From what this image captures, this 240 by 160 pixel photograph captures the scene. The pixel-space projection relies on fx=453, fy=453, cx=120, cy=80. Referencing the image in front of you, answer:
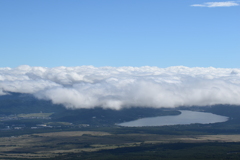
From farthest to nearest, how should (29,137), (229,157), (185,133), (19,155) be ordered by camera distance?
(185,133)
(29,137)
(19,155)
(229,157)

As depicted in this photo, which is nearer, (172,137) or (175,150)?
(175,150)

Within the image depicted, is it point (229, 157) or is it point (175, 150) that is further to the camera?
point (175, 150)

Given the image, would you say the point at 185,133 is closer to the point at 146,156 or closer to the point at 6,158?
the point at 146,156

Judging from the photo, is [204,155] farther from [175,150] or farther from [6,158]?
[6,158]

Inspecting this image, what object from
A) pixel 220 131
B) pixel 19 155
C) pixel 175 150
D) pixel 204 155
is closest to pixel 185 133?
pixel 220 131

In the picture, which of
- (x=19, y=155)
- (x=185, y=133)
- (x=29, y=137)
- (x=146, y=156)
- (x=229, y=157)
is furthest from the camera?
(x=185, y=133)

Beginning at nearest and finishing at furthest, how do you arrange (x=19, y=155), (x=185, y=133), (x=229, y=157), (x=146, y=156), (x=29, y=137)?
1. (x=229, y=157)
2. (x=146, y=156)
3. (x=19, y=155)
4. (x=29, y=137)
5. (x=185, y=133)

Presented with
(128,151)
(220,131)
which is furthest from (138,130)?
(128,151)
